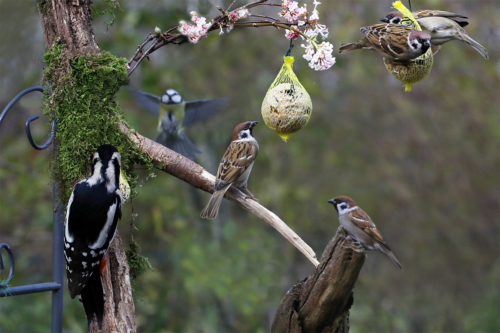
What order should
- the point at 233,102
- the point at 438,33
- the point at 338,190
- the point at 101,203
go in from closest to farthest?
the point at 101,203 → the point at 438,33 → the point at 233,102 → the point at 338,190

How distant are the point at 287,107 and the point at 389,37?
0.66 m

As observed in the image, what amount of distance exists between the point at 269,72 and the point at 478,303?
486 centimetres

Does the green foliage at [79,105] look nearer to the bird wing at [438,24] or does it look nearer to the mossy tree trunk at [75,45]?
→ the mossy tree trunk at [75,45]

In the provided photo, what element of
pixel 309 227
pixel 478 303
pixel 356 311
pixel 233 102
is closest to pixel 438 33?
pixel 233 102

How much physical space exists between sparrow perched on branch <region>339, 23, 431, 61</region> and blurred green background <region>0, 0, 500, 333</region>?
2.26m

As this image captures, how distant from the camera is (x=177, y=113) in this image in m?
4.32

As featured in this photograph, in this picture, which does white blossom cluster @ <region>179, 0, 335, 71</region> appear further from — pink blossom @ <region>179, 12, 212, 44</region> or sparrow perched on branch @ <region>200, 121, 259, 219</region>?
sparrow perched on branch @ <region>200, 121, 259, 219</region>

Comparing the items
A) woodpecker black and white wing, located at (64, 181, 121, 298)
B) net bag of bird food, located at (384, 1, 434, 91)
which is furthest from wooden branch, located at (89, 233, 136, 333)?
net bag of bird food, located at (384, 1, 434, 91)

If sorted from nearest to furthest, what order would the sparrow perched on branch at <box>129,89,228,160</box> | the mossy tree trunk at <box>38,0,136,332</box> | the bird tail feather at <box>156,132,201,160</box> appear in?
the mossy tree trunk at <box>38,0,136,332</box>
the sparrow perched on branch at <box>129,89,228,160</box>
the bird tail feather at <box>156,132,201,160</box>

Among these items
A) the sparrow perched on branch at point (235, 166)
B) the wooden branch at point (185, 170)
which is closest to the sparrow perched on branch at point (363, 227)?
the wooden branch at point (185, 170)

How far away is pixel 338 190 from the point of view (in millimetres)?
6719

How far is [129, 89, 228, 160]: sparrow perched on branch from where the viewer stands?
4.26 metres

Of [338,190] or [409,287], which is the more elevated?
[338,190]

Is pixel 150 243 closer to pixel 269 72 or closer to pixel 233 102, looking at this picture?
pixel 233 102
